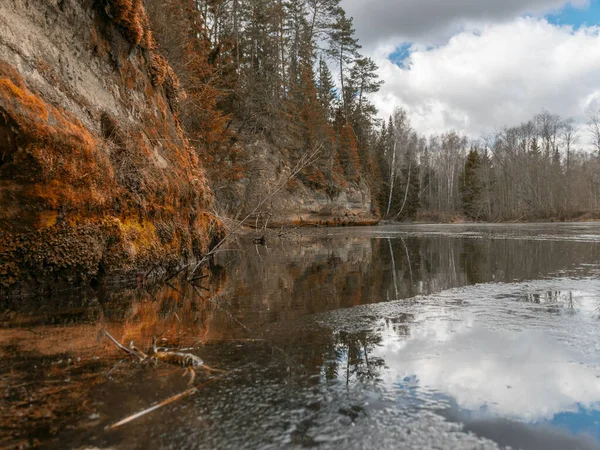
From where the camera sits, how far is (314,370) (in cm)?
303

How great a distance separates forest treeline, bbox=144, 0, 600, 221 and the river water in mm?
6445

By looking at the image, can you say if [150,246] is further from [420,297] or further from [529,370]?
[529,370]

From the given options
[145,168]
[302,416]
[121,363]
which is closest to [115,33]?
[145,168]

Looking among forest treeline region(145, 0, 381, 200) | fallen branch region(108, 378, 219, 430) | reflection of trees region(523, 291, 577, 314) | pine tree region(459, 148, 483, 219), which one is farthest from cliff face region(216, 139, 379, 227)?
pine tree region(459, 148, 483, 219)

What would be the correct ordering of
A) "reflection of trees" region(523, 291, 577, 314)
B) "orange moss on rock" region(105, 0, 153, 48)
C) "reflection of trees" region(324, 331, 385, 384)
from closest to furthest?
"reflection of trees" region(324, 331, 385, 384)
"reflection of trees" region(523, 291, 577, 314)
"orange moss on rock" region(105, 0, 153, 48)

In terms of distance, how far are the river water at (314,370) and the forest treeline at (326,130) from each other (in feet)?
21.1

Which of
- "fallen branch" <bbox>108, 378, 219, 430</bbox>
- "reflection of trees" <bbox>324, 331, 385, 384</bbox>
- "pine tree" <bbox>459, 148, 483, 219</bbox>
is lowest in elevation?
"reflection of trees" <bbox>324, 331, 385, 384</bbox>

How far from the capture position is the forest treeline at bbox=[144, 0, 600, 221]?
19188 millimetres

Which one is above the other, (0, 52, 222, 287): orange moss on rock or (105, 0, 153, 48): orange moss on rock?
(105, 0, 153, 48): orange moss on rock

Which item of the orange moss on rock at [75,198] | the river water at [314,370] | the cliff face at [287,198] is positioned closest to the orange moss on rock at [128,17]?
the orange moss on rock at [75,198]

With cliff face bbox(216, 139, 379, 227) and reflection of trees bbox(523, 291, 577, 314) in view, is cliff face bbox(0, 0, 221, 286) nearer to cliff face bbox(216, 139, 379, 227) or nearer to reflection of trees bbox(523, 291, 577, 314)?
reflection of trees bbox(523, 291, 577, 314)

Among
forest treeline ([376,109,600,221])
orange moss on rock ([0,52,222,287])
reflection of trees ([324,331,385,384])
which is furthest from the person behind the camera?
forest treeline ([376,109,600,221])

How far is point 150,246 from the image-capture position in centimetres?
743

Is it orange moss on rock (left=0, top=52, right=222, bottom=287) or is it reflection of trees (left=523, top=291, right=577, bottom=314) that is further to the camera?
orange moss on rock (left=0, top=52, right=222, bottom=287)
